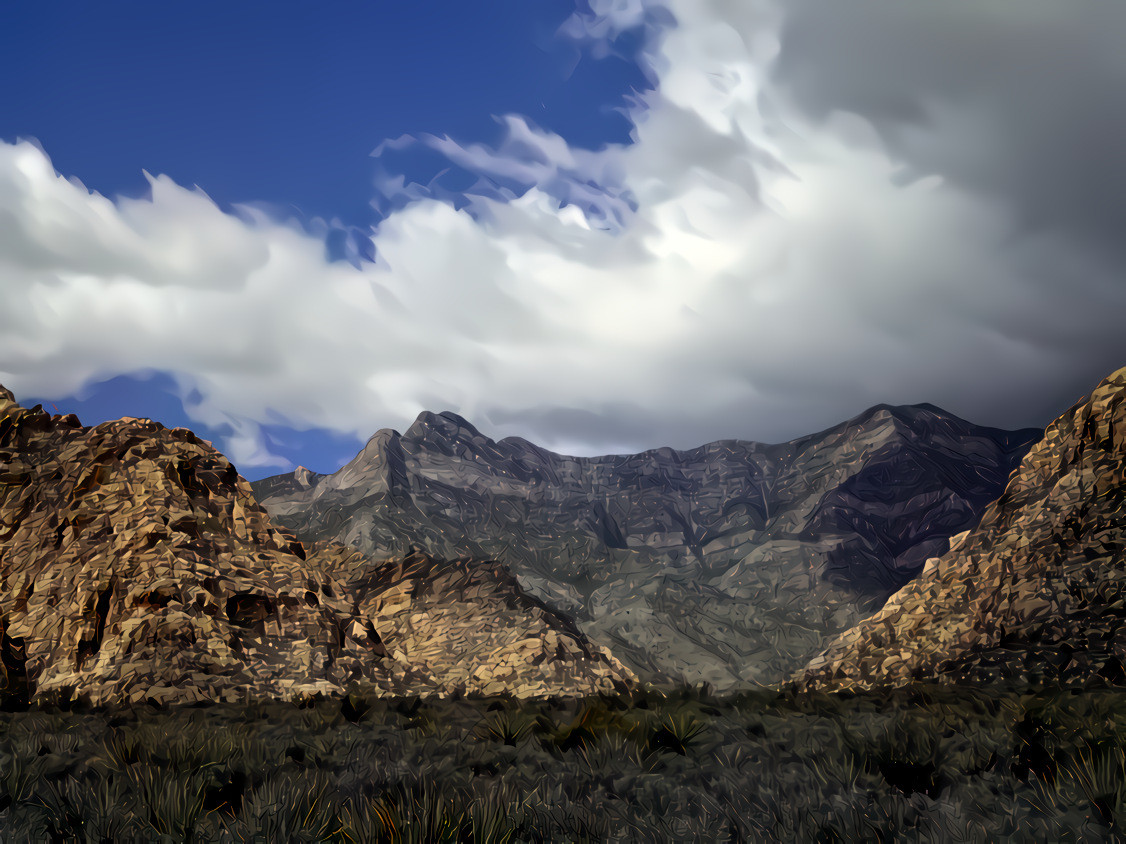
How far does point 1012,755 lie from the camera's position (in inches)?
235

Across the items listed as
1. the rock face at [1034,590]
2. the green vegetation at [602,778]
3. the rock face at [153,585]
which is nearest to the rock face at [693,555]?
the rock face at [153,585]

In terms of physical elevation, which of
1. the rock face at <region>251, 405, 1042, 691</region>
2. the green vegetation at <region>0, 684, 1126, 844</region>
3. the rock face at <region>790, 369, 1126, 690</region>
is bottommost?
the green vegetation at <region>0, 684, 1126, 844</region>

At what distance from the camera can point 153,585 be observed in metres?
22.8

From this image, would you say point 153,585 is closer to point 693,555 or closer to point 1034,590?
point 1034,590

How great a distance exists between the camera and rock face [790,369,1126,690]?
20.7 meters

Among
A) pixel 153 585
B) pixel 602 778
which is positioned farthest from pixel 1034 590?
pixel 153 585

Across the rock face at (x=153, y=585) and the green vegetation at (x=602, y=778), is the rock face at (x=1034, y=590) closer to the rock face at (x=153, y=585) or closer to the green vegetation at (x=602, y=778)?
the green vegetation at (x=602, y=778)

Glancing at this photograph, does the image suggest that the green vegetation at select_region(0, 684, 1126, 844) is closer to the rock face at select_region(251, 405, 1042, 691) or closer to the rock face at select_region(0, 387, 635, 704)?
the rock face at select_region(0, 387, 635, 704)

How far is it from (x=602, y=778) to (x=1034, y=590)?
75.5ft

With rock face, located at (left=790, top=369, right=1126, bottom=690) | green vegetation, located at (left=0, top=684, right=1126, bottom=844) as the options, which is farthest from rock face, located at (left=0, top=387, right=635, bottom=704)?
rock face, located at (left=790, top=369, right=1126, bottom=690)

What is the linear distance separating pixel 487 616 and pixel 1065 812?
211ft

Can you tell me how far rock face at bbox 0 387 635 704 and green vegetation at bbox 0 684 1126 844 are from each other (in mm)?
14123

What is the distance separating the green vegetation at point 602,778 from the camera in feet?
15.3

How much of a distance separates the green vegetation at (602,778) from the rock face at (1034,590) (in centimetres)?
1443
